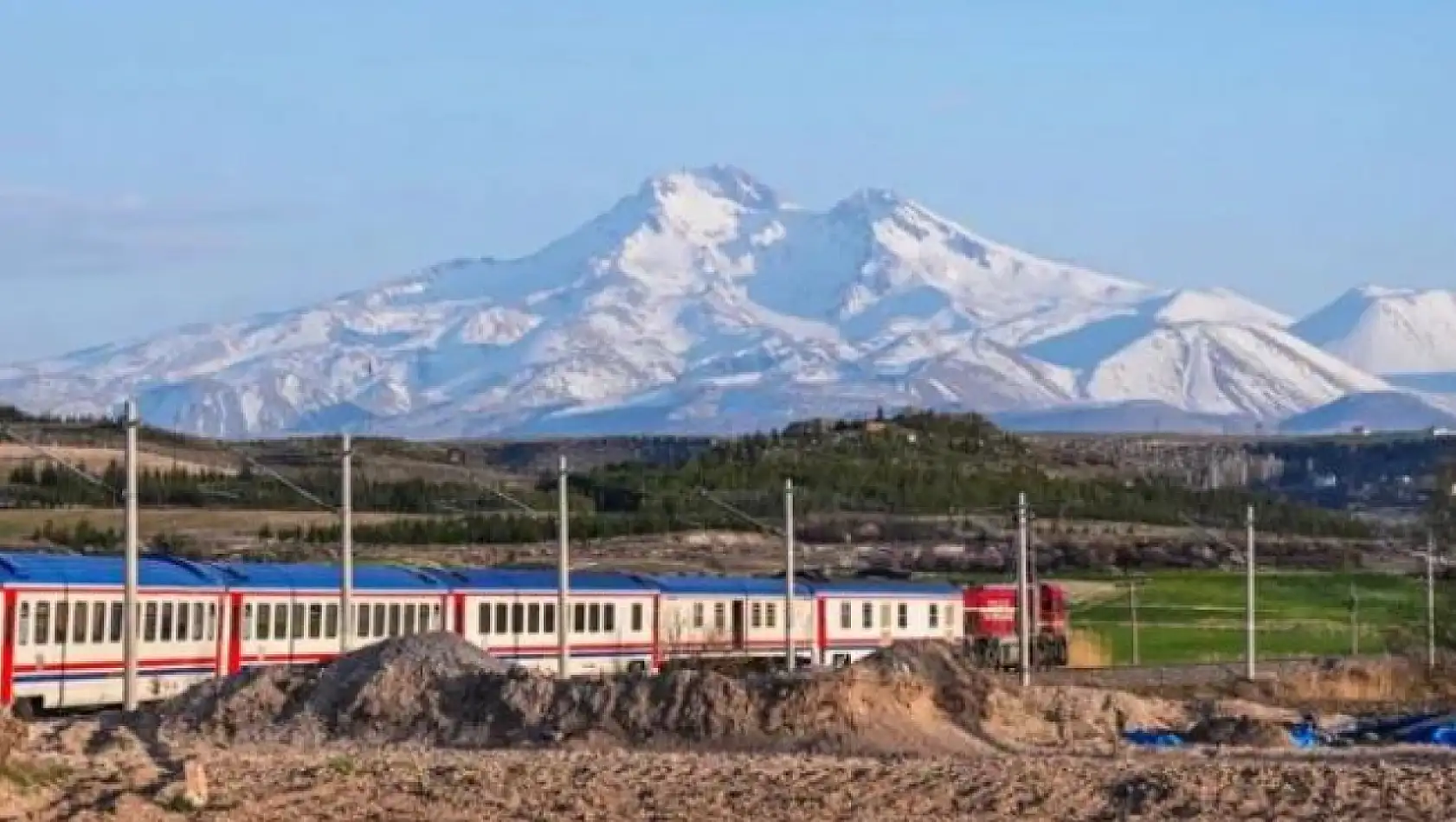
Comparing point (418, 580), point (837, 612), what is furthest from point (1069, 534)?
point (418, 580)

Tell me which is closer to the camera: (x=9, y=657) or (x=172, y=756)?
(x=172, y=756)

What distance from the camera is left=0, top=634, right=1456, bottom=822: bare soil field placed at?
2802 centimetres

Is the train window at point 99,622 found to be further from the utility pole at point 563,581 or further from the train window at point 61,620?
the utility pole at point 563,581

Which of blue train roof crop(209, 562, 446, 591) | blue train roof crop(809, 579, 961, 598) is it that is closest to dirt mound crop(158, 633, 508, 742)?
blue train roof crop(209, 562, 446, 591)

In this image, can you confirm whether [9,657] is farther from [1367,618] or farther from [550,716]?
[1367,618]

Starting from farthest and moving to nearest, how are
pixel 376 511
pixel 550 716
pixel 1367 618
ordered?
pixel 376 511
pixel 1367 618
pixel 550 716

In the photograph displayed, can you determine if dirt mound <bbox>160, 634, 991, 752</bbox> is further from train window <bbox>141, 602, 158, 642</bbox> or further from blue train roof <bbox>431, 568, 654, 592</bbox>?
blue train roof <bbox>431, 568, 654, 592</bbox>

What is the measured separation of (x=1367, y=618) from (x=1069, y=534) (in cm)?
2521

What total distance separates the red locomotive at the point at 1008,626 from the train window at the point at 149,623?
3739cm

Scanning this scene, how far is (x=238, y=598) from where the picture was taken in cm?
5231

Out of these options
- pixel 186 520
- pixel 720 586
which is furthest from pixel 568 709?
pixel 186 520

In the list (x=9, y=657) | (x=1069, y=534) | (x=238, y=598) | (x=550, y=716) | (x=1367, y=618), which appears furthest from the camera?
(x=1069, y=534)

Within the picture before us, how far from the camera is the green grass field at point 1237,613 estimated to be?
9269cm

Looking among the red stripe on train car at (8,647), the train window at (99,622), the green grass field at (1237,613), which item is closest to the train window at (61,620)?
the train window at (99,622)
